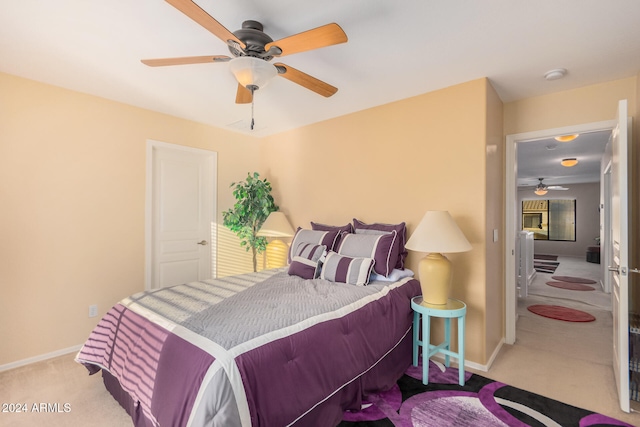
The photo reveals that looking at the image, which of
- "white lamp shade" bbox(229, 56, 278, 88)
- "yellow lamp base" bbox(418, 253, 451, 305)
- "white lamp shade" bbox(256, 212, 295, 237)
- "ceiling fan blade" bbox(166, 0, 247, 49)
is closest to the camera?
"ceiling fan blade" bbox(166, 0, 247, 49)

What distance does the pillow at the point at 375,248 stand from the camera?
2699mm

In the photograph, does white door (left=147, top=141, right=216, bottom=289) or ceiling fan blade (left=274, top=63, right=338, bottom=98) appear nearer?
ceiling fan blade (left=274, top=63, right=338, bottom=98)

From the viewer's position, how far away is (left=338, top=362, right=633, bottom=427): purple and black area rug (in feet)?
6.22

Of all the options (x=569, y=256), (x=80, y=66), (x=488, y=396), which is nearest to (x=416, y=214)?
(x=488, y=396)

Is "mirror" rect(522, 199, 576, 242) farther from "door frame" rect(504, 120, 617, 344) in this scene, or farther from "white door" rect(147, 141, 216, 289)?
"white door" rect(147, 141, 216, 289)

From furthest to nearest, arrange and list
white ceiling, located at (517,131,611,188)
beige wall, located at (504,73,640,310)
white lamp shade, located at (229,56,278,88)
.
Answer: white ceiling, located at (517,131,611,188), beige wall, located at (504,73,640,310), white lamp shade, located at (229,56,278,88)

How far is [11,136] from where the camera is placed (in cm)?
263

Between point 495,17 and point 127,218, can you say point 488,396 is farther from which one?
point 127,218

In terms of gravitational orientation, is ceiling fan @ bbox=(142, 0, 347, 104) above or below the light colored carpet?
above

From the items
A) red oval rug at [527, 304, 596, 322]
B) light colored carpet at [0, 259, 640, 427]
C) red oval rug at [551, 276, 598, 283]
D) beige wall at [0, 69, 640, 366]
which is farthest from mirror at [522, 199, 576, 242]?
beige wall at [0, 69, 640, 366]

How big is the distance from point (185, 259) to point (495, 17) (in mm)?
3821

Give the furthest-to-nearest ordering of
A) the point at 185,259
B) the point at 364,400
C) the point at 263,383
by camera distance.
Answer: the point at 185,259 < the point at 364,400 < the point at 263,383

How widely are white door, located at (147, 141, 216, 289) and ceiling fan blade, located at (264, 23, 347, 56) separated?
8.14 feet

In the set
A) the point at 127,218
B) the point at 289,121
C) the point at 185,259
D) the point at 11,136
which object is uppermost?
the point at 289,121
